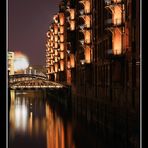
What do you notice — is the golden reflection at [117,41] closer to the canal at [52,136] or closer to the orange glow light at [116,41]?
the orange glow light at [116,41]

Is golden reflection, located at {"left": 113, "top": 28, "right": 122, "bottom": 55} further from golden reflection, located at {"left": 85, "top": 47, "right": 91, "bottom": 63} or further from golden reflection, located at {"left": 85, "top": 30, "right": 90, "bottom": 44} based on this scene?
golden reflection, located at {"left": 85, "top": 30, "right": 90, "bottom": 44}

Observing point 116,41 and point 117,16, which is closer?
point 117,16

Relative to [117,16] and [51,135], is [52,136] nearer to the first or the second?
[51,135]

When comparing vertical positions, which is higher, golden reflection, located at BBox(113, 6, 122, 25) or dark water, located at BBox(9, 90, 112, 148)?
golden reflection, located at BBox(113, 6, 122, 25)

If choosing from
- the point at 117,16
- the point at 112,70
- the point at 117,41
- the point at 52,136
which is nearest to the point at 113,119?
the point at 112,70

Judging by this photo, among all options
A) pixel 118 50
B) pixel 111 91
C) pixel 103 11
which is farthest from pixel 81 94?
pixel 118 50

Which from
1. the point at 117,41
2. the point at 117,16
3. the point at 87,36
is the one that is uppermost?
the point at 87,36

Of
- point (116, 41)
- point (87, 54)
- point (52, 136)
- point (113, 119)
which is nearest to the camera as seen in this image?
point (113, 119)

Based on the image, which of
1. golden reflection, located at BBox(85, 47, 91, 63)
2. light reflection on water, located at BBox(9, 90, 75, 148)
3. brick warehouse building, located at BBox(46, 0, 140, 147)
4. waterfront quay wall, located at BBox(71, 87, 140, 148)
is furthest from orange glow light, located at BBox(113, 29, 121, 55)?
golden reflection, located at BBox(85, 47, 91, 63)

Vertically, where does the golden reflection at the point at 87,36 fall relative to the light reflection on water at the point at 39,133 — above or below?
above

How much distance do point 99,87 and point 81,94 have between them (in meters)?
13.7

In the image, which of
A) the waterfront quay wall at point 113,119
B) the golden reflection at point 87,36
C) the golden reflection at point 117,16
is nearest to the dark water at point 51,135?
the waterfront quay wall at point 113,119
